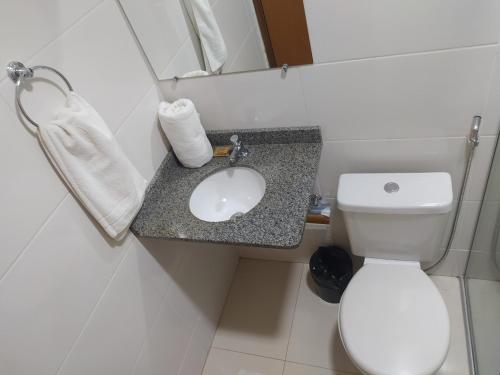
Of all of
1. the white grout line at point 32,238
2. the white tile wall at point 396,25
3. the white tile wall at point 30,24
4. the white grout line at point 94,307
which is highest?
the white tile wall at point 30,24

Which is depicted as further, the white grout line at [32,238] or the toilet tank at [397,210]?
the toilet tank at [397,210]

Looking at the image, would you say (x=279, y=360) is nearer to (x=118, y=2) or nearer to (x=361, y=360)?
(x=361, y=360)

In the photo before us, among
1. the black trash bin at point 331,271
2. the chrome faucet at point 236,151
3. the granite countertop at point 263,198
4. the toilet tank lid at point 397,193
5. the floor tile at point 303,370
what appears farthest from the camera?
the black trash bin at point 331,271

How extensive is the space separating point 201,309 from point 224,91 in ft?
3.44

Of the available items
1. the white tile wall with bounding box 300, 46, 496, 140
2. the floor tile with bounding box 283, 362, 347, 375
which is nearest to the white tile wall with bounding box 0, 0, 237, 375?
the floor tile with bounding box 283, 362, 347, 375

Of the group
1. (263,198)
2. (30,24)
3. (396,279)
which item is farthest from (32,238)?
(396,279)

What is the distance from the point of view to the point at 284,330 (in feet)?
5.69

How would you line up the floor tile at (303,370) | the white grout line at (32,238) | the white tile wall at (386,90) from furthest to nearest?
the floor tile at (303,370)
the white tile wall at (386,90)
the white grout line at (32,238)

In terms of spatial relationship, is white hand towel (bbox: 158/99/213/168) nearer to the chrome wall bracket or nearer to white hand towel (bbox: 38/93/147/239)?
white hand towel (bbox: 38/93/147/239)

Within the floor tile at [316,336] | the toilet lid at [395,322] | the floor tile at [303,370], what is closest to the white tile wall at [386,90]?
the toilet lid at [395,322]

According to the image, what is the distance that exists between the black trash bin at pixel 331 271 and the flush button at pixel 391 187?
1.89 feet

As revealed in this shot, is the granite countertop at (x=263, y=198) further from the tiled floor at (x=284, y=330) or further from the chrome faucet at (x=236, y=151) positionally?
the tiled floor at (x=284, y=330)

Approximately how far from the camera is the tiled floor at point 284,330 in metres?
1.57

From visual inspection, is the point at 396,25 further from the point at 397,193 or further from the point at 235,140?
the point at 235,140
